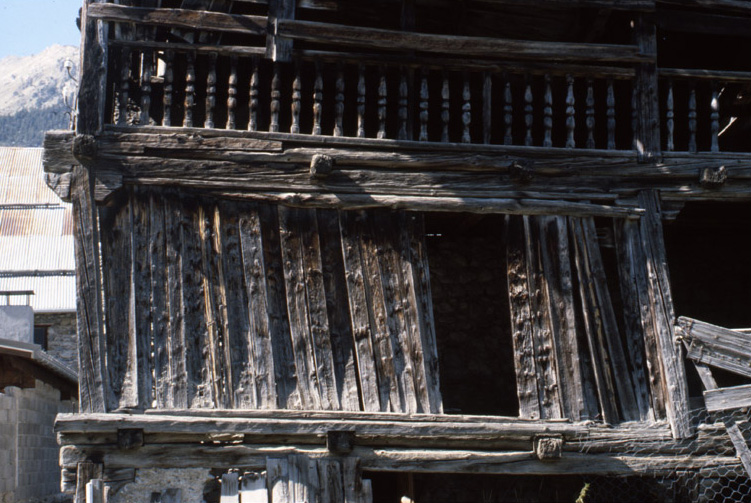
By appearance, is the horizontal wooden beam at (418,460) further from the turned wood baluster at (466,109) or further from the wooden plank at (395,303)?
the turned wood baluster at (466,109)

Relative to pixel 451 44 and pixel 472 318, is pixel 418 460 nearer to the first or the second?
pixel 472 318

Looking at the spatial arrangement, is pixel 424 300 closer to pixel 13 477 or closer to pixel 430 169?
pixel 430 169

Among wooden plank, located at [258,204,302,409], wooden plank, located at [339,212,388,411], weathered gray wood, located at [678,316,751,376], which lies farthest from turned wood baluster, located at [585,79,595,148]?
wooden plank, located at [258,204,302,409]

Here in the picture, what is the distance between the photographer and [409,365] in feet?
22.0

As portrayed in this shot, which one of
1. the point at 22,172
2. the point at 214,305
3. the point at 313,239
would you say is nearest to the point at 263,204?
the point at 313,239

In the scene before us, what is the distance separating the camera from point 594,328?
7051 mm

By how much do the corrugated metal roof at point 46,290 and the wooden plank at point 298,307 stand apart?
40.5 ft

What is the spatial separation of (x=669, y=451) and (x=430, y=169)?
3.00 meters

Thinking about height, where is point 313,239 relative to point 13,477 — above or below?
above

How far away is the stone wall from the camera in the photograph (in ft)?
58.7

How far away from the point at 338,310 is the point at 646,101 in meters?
3.29

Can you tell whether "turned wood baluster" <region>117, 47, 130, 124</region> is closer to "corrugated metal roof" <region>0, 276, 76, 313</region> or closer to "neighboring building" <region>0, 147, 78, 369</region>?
"neighboring building" <region>0, 147, 78, 369</region>

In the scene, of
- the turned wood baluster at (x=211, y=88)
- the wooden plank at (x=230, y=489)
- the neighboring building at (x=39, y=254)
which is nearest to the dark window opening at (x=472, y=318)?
the turned wood baluster at (x=211, y=88)

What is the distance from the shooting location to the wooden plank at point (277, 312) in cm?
648
